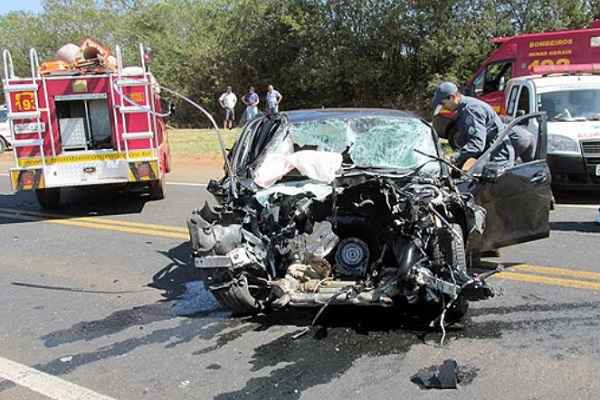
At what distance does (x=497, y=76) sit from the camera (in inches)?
603

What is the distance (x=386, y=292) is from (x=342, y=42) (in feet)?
92.4

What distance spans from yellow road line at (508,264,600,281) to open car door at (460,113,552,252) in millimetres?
567

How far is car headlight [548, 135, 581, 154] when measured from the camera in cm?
898

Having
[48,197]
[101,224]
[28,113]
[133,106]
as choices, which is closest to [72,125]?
[28,113]

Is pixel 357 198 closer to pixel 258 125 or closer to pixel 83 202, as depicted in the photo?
pixel 258 125

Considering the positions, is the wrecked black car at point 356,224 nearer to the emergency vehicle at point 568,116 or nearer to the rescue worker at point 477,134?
the rescue worker at point 477,134

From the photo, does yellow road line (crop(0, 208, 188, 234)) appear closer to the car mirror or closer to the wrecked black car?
the wrecked black car

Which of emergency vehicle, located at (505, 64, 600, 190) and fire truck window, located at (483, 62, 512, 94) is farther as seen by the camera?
fire truck window, located at (483, 62, 512, 94)

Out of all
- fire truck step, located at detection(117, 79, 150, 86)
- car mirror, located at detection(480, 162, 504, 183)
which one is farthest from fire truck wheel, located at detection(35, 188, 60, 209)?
car mirror, located at detection(480, 162, 504, 183)

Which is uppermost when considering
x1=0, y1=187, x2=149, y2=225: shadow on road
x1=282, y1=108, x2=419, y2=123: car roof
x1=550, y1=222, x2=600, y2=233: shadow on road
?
x1=282, y1=108, x2=419, y2=123: car roof

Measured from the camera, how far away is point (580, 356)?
4070 millimetres

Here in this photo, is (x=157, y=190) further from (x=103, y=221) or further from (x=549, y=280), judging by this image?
(x=549, y=280)

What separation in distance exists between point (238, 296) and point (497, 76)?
12.4 m

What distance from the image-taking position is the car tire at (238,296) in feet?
15.3
